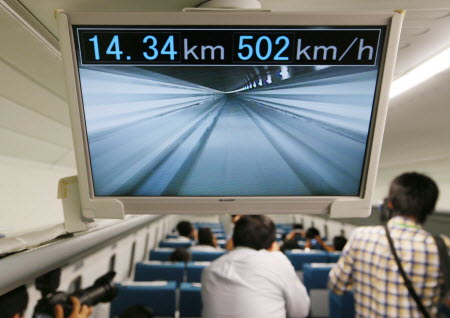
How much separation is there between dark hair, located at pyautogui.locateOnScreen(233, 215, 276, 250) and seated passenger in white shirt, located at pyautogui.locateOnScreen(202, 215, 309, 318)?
0.29ft

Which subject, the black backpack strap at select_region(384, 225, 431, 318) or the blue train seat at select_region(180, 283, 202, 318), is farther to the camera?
the blue train seat at select_region(180, 283, 202, 318)

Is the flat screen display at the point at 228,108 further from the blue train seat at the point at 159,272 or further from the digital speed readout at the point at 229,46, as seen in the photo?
the blue train seat at the point at 159,272

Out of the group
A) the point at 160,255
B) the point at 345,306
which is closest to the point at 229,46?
the point at 345,306

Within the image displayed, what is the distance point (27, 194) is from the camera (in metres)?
3.49

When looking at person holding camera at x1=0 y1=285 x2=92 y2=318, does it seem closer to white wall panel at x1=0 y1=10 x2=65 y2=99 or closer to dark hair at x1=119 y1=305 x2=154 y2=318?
dark hair at x1=119 y1=305 x2=154 y2=318

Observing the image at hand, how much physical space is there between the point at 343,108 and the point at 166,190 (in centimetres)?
85

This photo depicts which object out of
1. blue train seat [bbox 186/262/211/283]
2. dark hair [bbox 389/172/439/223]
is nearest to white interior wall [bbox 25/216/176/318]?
blue train seat [bbox 186/262/211/283]

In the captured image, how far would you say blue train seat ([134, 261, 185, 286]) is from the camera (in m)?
3.86

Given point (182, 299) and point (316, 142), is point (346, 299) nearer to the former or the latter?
point (182, 299)

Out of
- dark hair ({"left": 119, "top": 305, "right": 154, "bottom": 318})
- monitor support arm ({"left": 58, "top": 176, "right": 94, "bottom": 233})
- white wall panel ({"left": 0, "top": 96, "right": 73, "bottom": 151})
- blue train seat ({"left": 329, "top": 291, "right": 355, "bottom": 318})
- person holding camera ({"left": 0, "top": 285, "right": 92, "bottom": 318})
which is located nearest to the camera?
monitor support arm ({"left": 58, "top": 176, "right": 94, "bottom": 233})

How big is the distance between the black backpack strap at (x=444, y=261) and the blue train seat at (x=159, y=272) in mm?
2763

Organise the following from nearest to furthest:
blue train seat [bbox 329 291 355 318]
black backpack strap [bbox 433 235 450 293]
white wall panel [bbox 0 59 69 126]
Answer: black backpack strap [bbox 433 235 450 293] < white wall panel [bbox 0 59 69 126] < blue train seat [bbox 329 291 355 318]

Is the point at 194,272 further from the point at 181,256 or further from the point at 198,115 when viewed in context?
the point at 198,115

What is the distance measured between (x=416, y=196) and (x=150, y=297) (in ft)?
7.74
